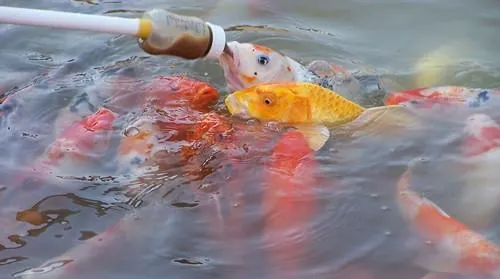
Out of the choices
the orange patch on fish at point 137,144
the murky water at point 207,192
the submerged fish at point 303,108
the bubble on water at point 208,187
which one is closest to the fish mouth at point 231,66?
the submerged fish at point 303,108

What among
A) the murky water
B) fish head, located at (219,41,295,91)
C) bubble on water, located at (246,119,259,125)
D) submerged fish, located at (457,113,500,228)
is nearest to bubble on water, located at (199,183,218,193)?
the murky water

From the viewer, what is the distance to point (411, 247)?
7.51 ft

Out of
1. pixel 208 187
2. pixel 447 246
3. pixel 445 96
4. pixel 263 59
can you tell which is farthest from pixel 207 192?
pixel 445 96

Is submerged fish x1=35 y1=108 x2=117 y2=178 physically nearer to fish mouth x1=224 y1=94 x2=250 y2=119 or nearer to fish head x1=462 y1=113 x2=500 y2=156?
fish mouth x1=224 y1=94 x2=250 y2=119

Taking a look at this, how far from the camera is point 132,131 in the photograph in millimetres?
2725

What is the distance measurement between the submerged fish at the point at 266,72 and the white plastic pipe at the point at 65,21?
0.57 m

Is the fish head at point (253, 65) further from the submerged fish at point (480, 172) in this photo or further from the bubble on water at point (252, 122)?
the submerged fish at point (480, 172)

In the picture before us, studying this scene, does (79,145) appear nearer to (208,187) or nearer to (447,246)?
(208,187)

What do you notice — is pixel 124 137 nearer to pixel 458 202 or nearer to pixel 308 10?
pixel 458 202

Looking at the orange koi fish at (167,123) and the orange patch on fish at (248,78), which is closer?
the orange koi fish at (167,123)

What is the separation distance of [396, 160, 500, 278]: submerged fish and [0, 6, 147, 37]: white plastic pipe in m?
1.02

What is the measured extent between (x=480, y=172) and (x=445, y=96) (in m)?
0.44

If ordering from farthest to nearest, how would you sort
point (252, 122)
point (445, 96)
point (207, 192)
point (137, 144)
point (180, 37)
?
1. point (445, 96)
2. point (252, 122)
3. point (137, 144)
4. point (207, 192)
5. point (180, 37)

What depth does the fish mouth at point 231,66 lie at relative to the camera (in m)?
2.82
